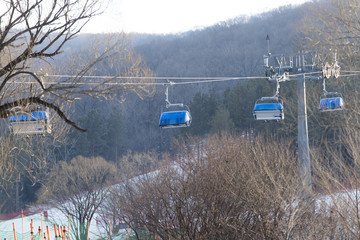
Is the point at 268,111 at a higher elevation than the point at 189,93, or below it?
higher

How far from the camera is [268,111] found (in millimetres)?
13469

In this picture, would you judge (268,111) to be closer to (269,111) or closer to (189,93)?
(269,111)

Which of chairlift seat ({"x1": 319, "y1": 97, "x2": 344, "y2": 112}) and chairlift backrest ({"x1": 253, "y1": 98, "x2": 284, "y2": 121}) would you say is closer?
chairlift backrest ({"x1": 253, "y1": 98, "x2": 284, "y2": 121})

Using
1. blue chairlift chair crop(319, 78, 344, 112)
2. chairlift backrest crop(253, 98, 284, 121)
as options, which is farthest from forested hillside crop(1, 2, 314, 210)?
blue chairlift chair crop(319, 78, 344, 112)

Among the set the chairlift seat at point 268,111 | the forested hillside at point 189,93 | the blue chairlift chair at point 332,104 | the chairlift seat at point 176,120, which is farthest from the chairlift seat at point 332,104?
the forested hillside at point 189,93

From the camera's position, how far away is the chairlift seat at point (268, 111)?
43.8 ft

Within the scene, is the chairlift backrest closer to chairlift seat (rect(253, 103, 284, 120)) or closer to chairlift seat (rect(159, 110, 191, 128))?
chairlift seat (rect(253, 103, 284, 120))

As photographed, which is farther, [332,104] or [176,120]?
[332,104]

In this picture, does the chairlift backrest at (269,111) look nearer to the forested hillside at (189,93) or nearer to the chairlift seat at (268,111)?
the chairlift seat at (268,111)

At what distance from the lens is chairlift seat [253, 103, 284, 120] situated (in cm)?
1334

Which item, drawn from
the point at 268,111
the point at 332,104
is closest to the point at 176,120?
the point at 268,111

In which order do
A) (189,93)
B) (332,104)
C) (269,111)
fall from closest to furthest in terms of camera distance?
1. (269,111)
2. (332,104)
3. (189,93)

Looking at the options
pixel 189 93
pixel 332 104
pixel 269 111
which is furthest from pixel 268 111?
pixel 189 93

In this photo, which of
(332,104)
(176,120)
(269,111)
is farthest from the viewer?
(332,104)
